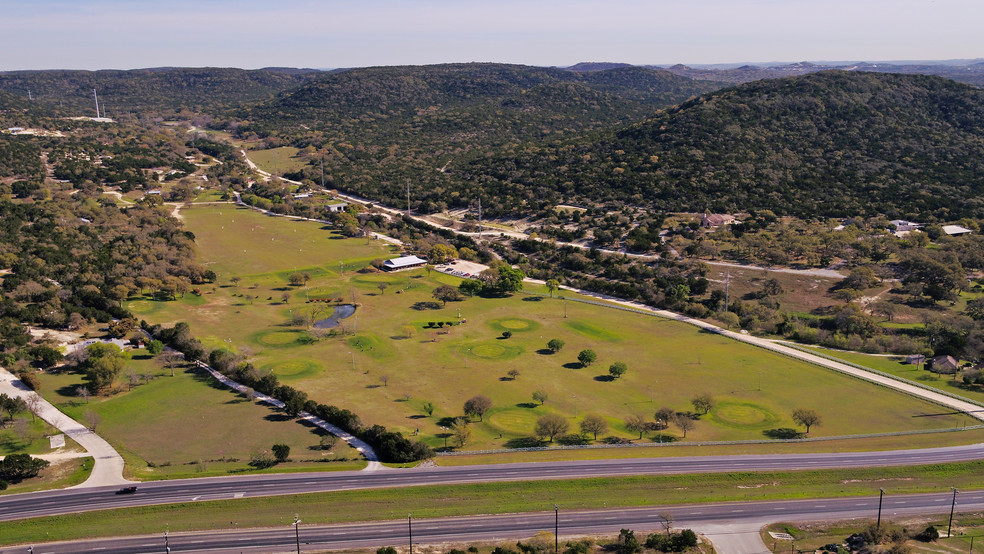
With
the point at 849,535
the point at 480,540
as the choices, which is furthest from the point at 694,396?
the point at 480,540

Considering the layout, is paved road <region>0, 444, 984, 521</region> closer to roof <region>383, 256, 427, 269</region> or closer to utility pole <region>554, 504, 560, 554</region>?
utility pole <region>554, 504, 560, 554</region>

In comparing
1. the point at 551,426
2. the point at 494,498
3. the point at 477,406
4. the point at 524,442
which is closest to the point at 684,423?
the point at 551,426

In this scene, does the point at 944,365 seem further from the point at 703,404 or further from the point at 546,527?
the point at 546,527

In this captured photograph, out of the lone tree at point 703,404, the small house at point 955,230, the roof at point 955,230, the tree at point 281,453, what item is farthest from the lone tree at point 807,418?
the roof at point 955,230

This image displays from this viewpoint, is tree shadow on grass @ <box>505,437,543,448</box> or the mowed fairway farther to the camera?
the mowed fairway

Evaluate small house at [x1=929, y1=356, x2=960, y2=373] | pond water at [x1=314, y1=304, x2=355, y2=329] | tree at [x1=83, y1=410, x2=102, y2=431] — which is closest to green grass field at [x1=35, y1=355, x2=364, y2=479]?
tree at [x1=83, y1=410, x2=102, y2=431]

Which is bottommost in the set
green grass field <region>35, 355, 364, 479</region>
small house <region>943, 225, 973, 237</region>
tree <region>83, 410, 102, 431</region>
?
green grass field <region>35, 355, 364, 479</region>
